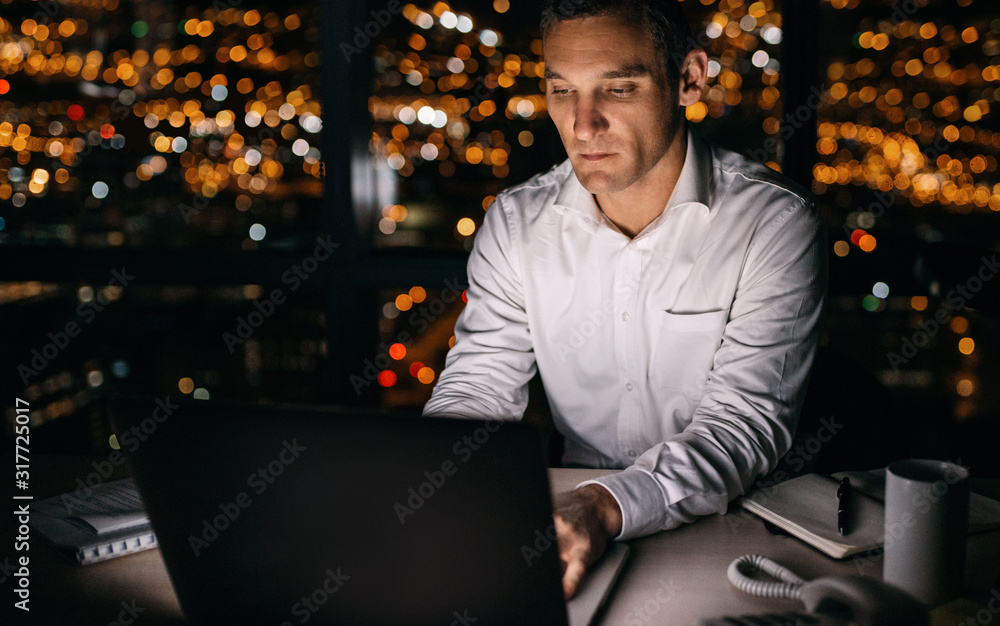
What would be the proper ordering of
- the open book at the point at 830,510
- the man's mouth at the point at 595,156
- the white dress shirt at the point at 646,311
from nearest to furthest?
the open book at the point at 830,510, the white dress shirt at the point at 646,311, the man's mouth at the point at 595,156

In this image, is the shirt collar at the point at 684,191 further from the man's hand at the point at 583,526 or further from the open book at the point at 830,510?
the man's hand at the point at 583,526

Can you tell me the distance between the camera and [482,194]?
10.3 feet

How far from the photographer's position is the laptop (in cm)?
61

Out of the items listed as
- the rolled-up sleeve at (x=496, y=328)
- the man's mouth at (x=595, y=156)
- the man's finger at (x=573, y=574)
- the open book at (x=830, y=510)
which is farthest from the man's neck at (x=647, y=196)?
the man's finger at (x=573, y=574)

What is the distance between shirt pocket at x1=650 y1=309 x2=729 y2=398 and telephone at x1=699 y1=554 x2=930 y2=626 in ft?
2.47

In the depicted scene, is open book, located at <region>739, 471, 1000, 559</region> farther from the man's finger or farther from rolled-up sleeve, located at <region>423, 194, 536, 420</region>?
rolled-up sleeve, located at <region>423, 194, 536, 420</region>

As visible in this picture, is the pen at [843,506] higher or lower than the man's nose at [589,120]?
lower

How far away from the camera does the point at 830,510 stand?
3.35 ft

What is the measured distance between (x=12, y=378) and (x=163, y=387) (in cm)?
60

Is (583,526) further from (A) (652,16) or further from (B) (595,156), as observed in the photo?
(A) (652,16)

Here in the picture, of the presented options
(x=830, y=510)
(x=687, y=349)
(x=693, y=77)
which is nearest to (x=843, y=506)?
(x=830, y=510)

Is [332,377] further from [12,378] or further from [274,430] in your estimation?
[274,430]

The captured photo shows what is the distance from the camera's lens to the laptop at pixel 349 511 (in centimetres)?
61

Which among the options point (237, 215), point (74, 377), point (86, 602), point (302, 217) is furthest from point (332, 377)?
point (86, 602)
